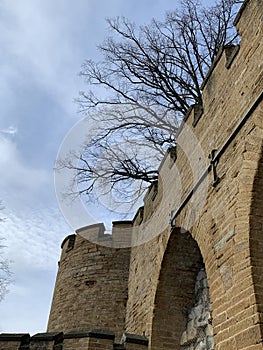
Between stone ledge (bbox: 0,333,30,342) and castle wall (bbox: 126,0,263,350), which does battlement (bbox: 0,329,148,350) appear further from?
castle wall (bbox: 126,0,263,350)

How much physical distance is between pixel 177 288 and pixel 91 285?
318 cm

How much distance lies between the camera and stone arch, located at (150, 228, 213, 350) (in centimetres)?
502

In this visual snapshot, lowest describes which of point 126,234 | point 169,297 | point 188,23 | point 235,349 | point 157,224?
point 235,349

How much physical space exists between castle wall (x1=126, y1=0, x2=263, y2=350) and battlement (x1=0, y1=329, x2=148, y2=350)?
58 centimetres

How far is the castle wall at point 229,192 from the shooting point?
121 inches

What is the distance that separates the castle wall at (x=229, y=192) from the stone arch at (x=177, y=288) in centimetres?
7

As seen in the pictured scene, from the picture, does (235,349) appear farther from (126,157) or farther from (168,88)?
(168,88)

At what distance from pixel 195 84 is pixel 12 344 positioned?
6.47m

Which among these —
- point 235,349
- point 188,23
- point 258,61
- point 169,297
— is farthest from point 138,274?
point 188,23

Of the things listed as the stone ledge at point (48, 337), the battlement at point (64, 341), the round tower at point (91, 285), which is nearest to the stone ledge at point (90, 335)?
the battlement at point (64, 341)

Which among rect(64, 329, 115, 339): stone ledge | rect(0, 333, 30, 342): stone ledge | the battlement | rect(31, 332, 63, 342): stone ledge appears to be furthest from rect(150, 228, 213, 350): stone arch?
rect(0, 333, 30, 342): stone ledge

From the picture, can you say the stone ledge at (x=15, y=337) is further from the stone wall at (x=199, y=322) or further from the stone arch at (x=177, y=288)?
the stone wall at (x=199, y=322)

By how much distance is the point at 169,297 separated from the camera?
521cm

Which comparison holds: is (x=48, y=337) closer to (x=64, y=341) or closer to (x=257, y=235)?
(x=64, y=341)
